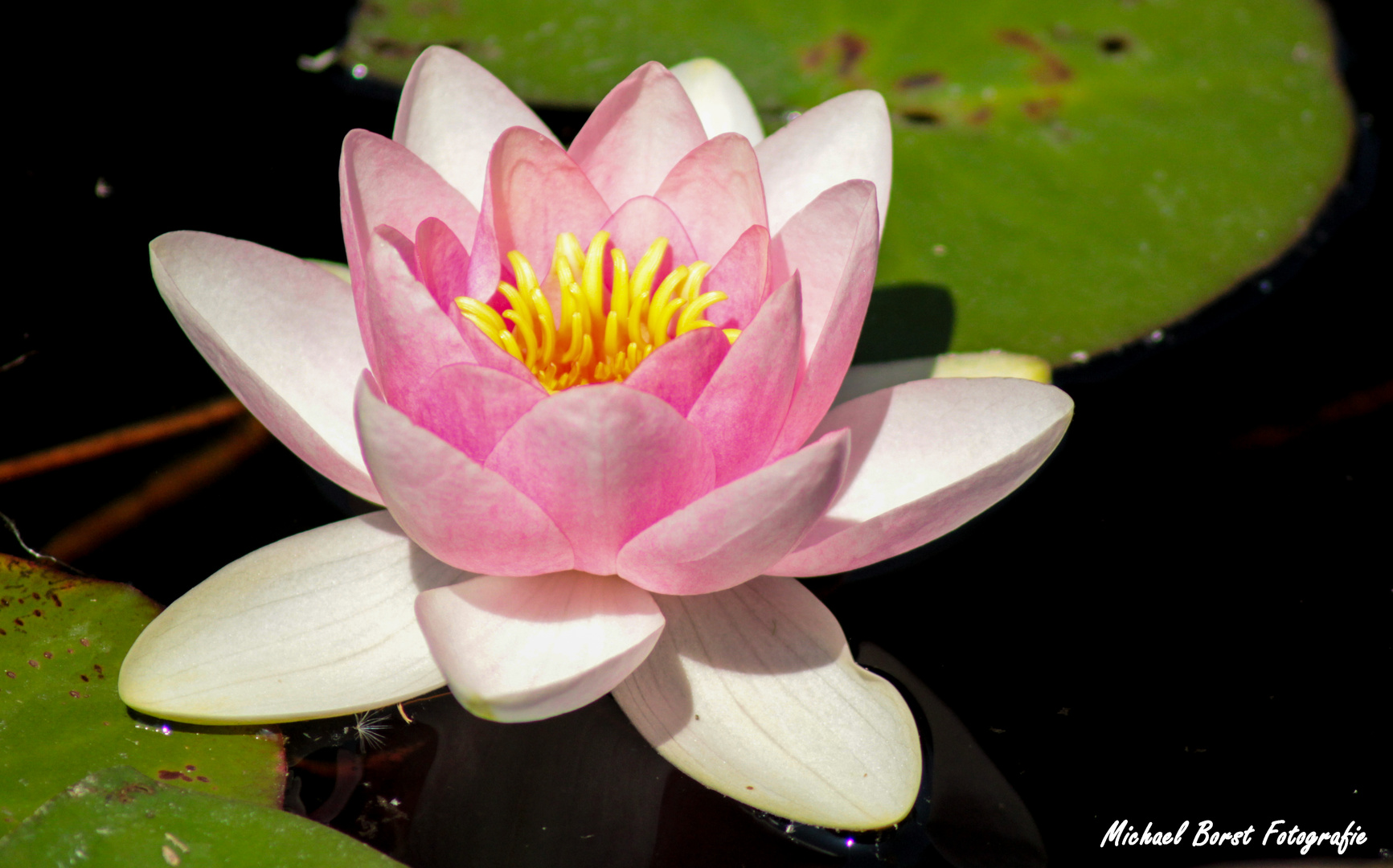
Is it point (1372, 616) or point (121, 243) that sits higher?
point (121, 243)

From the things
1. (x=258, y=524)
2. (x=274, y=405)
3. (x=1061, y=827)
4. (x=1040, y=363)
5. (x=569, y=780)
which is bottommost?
(x=1061, y=827)

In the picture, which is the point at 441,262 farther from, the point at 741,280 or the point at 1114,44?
the point at 1114,44

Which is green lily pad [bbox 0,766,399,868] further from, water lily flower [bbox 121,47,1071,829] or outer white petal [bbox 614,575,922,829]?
outer white petal [bbox 614,575,922,829]

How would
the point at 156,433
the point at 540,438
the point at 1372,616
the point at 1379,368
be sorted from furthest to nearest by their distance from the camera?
the point at 1379,368 < the point at 156,433 < the point at 1372,616 < the point at 540,438

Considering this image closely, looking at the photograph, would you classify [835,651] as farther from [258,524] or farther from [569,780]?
[258,524]

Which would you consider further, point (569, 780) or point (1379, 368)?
point (1379, 368)

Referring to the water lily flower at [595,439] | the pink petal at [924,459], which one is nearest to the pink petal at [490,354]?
the water lily flower at [595,439]

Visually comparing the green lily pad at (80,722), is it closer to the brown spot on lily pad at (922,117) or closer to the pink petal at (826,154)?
the pink petal at (826,154)

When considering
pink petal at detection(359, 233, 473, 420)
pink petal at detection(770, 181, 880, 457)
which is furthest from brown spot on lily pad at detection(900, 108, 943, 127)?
pink petal at detection(359, 233, 473, 420)

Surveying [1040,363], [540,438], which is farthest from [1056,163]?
[540,438]
